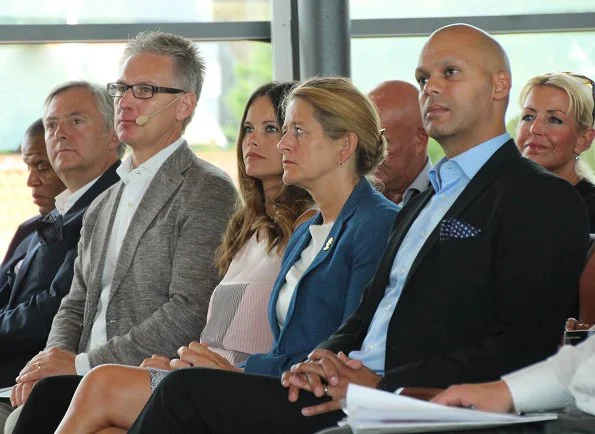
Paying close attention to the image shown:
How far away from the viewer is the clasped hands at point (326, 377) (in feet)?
8.17

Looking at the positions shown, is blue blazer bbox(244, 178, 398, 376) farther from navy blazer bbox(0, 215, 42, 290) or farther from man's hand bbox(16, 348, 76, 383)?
navy blazer bbox(0, 215, 42, 290)

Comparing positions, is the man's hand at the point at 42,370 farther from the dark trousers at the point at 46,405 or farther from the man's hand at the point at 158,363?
the man's hand at the point at 158,363

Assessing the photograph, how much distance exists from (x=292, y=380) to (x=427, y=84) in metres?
0.81

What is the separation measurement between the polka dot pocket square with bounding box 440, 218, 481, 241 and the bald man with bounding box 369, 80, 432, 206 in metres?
2.00

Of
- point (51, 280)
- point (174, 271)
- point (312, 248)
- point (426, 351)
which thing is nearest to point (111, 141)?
point (51, 280)

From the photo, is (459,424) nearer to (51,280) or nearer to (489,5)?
(51,280)

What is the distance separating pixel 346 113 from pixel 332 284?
1.76ft

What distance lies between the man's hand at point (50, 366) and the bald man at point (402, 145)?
5.00 ft

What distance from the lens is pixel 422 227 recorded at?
2.78 m

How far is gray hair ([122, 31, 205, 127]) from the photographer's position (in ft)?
13.1

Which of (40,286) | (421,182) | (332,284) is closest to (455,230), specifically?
(332,284)

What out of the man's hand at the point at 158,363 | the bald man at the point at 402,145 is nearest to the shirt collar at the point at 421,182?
the bald man at the point at 402,145

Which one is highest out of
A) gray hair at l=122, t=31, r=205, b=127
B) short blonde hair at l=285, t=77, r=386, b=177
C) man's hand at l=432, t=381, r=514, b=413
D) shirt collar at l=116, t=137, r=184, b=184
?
gray hair at l=122, t=31, r=205, b=127

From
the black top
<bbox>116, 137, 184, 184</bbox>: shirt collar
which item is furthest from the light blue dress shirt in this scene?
<bbox>116, 137, 184, 184</bbox>: shirt collar
